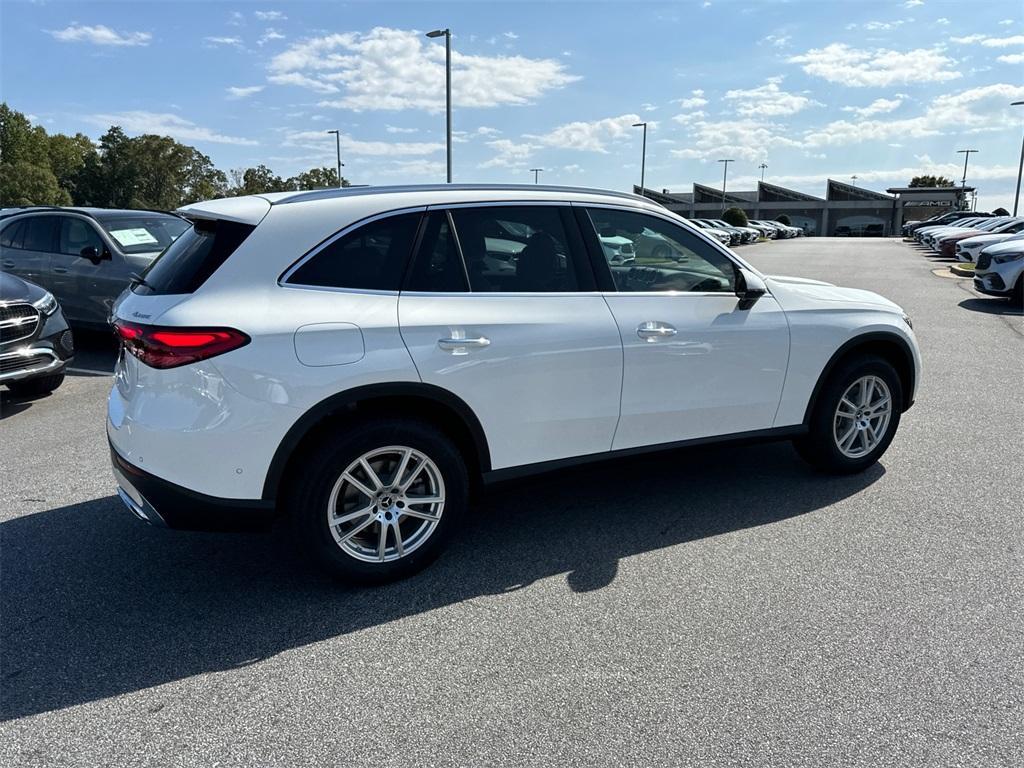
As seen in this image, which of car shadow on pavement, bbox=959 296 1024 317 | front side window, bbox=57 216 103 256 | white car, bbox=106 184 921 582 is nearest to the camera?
white car, bbox=106 184 921 582

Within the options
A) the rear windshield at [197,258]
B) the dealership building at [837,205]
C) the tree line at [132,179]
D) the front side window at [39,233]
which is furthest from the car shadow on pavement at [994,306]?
the dealership building at [837,205]

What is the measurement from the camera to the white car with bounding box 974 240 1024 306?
13.4 m

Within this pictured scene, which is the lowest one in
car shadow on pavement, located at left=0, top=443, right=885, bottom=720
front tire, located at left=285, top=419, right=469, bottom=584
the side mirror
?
car shadow on pavement, located at left=0, top=443, right=885, bottom=720

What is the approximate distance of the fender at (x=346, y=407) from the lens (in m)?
3.24

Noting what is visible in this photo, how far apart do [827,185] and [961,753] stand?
10241 centimetres

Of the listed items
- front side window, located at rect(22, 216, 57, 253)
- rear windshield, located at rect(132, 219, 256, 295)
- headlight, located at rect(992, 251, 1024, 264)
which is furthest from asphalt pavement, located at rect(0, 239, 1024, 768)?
headlight, located at rect(992, 251, 1024, 264)

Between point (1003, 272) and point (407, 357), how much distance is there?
45.6 feet

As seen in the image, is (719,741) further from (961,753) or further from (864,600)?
(864,600)

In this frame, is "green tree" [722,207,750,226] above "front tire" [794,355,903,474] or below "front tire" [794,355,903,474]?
above

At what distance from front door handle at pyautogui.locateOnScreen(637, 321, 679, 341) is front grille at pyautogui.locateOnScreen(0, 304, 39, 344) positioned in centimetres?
553

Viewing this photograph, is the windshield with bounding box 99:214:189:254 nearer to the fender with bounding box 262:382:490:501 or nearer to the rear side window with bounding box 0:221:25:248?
the rear side window with bounding box 0:221:25:248

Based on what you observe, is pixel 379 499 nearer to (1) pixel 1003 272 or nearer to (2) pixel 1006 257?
(1) pixel 1003 272

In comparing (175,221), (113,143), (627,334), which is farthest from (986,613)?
(113,143)

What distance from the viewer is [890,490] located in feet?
15.6
